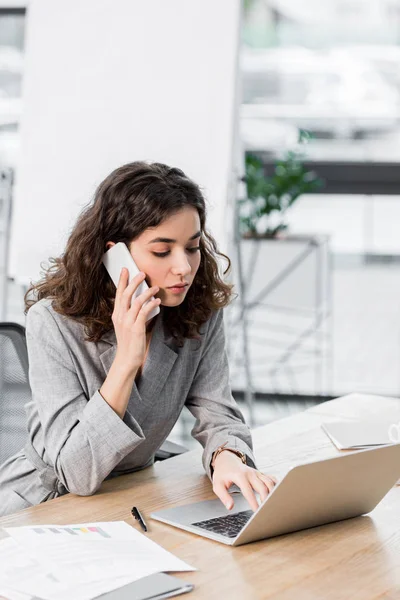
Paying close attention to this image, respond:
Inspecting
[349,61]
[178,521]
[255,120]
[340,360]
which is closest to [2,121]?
[255,120]

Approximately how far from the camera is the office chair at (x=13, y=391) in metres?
1.95

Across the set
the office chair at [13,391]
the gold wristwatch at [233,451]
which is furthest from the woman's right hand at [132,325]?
the office chair at [13,391]

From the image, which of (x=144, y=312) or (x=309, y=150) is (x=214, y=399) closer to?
(x=144, y=312)

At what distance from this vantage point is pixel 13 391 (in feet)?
6.42

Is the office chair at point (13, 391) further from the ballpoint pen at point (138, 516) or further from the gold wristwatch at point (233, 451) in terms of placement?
the ballpoint pen at point (138, 516)

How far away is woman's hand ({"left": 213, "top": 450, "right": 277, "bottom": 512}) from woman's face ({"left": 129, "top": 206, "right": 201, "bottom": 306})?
0.31 meters

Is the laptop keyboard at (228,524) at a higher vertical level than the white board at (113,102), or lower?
lower

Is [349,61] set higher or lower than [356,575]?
higher

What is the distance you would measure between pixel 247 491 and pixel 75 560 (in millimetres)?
349

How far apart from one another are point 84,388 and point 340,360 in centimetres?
336

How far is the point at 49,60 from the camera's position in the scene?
3.22 m

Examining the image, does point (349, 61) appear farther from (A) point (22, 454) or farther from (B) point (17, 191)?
(A) point (22, 454)

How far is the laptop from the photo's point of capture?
49.4 inches

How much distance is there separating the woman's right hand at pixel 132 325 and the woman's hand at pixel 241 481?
225 millimetres
